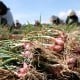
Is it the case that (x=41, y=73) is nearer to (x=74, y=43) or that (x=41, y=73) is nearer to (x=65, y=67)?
(x=65, y=67)

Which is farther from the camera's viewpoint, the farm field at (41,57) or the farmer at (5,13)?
the farmer at (5,13)

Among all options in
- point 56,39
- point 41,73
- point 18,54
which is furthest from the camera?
point 56,39

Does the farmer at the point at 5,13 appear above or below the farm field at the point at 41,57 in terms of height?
above

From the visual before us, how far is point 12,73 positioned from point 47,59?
0.80 ft

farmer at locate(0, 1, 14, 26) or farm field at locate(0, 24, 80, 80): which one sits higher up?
farmer at locate(0, 1, 14, 26)

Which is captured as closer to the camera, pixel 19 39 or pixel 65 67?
pixel 65 67

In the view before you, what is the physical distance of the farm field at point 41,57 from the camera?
2.13 m

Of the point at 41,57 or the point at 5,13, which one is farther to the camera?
the point at 5,13

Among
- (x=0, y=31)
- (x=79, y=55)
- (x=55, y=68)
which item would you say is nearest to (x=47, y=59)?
(x=55, y=68)

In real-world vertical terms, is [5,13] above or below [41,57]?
above

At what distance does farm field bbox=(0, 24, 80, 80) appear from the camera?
2.13 m

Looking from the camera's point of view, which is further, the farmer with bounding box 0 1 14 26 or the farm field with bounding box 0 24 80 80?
the farmer with bounding box 0 1 14 26

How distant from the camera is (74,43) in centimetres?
237

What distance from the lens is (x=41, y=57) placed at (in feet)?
7.18
